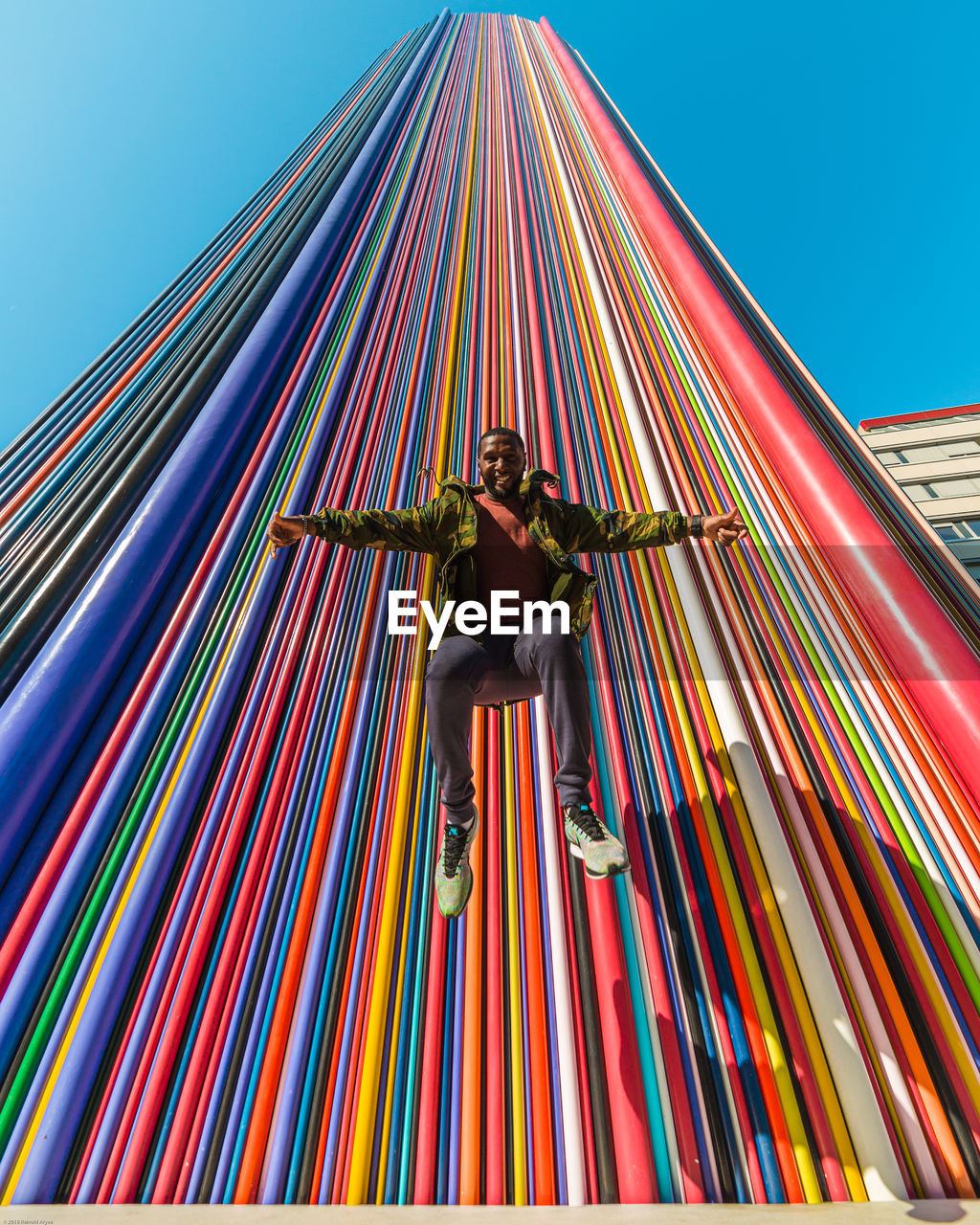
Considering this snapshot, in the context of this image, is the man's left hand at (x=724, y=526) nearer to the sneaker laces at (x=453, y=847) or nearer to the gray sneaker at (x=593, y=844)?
the gray sneaker at (x=593, y=844)

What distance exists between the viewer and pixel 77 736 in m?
2.39

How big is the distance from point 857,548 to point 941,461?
2392cm

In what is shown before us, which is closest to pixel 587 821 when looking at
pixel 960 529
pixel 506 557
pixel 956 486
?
pixel 506 557

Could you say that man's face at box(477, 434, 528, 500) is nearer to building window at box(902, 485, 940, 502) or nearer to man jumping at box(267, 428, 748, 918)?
man jumping at box(267, 428, 748, 918)

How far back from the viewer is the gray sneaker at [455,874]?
Result: 5.77 ft

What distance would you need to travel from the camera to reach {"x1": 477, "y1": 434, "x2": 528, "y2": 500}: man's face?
215 cm

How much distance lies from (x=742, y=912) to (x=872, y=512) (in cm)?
197

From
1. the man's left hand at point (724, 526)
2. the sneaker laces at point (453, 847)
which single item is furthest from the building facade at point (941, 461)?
the sneaker laces at point (453, 847)

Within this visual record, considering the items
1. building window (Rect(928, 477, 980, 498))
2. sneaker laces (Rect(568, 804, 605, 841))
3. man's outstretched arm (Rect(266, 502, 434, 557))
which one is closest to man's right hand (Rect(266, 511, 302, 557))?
man's outstretched arm (Rect(266, 502, 434, 557))

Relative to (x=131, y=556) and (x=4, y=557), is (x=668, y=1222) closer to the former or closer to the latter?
(x=131, y=556)

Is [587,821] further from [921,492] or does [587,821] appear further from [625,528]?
[921,492]

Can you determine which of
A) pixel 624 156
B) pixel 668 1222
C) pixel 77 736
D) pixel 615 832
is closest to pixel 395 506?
pixel 77 736

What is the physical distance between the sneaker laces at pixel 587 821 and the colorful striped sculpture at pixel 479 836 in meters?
0.50

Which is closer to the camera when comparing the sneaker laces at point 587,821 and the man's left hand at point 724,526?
the sneaker laces at point 587,821
